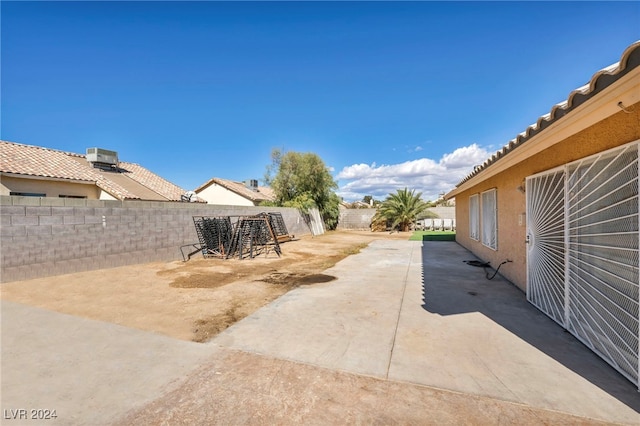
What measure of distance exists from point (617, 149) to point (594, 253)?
128cm

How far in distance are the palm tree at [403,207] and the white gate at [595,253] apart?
1963 centimetres

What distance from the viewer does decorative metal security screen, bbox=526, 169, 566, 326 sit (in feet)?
13.4

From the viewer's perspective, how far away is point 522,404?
235cm

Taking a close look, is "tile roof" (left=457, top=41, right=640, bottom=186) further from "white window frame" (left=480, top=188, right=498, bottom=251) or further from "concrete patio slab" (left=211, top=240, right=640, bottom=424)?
"white window frame" (left=480, top=188, right=498, bottom=251)

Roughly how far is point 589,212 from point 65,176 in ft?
65.9

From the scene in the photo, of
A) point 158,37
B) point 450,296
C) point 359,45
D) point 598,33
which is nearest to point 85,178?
point 158,37

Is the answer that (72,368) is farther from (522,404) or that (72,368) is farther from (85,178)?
(85,178)

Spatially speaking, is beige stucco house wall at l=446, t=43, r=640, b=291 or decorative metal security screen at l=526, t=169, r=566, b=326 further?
decorative metal security screen at l=526, t=169, r=566, b=326

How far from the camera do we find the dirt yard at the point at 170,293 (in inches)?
175

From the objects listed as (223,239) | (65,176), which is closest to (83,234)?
(223,239)

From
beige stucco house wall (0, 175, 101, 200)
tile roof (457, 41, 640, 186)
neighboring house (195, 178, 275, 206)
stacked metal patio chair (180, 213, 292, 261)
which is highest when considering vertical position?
neighboring house (195, 178, 275, 206)

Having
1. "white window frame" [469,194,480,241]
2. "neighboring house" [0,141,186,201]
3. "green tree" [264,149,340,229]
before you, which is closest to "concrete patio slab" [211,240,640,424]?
"white window frame" [469,194,480,241]

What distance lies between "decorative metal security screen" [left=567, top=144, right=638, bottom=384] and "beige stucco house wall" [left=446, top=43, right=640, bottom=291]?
241 mm

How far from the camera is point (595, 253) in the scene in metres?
3.31
